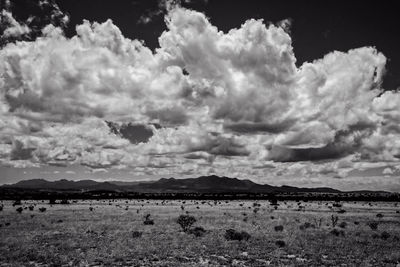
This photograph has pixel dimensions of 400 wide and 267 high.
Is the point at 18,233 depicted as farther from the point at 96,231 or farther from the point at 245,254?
the point at 245,254

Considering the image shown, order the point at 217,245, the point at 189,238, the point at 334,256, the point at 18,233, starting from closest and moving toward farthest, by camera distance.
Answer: the point at 334,256
the point at 217,245
the point at 189,238
the point at 18,233

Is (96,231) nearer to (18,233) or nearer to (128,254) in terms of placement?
(18,233)

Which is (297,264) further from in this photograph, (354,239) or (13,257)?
(13,257)

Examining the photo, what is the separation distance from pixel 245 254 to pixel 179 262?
188 inches

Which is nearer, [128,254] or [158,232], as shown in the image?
[128,254]

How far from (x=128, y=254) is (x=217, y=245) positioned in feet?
22.1

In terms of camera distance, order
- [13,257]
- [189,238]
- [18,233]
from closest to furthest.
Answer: [13,257], [189,238], [18,233]

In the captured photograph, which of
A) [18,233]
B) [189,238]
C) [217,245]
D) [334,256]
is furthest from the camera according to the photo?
[18,233]

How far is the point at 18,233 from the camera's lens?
31062 mm

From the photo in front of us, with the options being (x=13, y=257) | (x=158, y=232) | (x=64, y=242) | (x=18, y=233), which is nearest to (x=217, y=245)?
(x=158, y=232)

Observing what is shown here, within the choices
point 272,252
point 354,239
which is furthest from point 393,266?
point 354,239

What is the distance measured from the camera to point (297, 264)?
1884cm

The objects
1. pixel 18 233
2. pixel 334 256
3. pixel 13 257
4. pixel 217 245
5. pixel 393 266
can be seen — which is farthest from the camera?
pixel 18 233

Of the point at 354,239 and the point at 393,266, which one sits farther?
the point at 354,239
